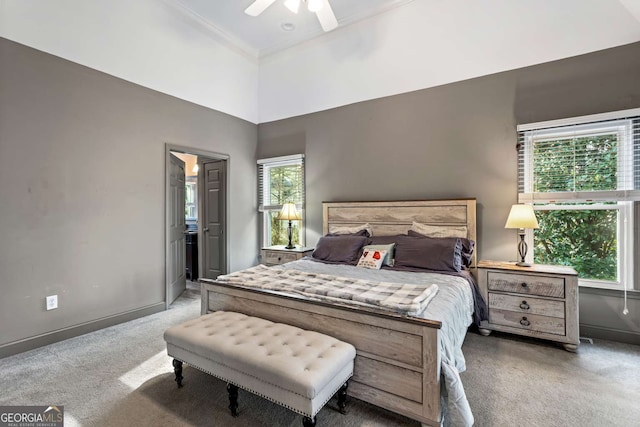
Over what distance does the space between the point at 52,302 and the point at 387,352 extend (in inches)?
122

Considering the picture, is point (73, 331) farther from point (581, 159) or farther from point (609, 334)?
point (581, 159)

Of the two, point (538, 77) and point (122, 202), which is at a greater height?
point (538, 77)

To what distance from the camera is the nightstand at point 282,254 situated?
163 inches

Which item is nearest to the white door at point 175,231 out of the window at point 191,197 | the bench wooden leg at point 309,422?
the window at point 191,197

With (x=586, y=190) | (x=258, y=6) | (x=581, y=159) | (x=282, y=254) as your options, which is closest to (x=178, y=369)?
(x=282, y=254)

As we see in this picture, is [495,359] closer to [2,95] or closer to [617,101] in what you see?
[617,101]

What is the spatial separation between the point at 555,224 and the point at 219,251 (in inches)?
178

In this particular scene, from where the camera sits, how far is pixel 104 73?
3.15 meters

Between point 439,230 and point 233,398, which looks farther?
point 439,230

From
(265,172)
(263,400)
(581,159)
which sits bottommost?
(263,400)

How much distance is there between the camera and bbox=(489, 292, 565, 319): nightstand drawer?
8.62 ft

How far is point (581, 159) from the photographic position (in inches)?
116

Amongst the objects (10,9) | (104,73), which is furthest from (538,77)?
(10,9)

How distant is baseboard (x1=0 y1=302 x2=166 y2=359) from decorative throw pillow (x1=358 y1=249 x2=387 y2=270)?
258 centimetres
